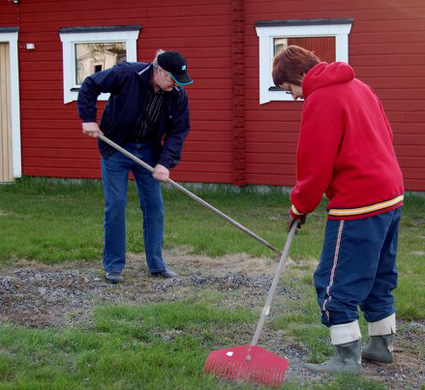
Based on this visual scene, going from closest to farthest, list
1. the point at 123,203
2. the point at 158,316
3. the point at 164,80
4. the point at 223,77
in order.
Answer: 1. the point at 158,316
2. the point at 164,80
3. the point at 123,203
4. the point at 223,77

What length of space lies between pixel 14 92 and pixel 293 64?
10405mm

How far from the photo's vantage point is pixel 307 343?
16.7 feet

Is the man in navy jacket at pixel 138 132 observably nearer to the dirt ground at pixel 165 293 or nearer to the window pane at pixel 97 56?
the dirt ground at pixel 165 293

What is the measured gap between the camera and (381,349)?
15.7 ft

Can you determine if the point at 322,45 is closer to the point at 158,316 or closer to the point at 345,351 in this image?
the point at 158,316

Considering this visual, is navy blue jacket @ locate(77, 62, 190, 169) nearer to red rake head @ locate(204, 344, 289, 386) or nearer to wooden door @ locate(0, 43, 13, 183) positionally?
red rake head @ locate(204, 344, 289, 386)

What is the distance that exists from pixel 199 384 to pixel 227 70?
907cm

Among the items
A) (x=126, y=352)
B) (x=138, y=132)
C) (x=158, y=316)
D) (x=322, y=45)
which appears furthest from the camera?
(x=322, y=45)

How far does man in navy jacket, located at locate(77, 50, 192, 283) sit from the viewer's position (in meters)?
6.40

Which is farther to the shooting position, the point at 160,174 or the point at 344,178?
the point at 160,174

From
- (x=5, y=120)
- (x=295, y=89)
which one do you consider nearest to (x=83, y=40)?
(x=5, y=120)

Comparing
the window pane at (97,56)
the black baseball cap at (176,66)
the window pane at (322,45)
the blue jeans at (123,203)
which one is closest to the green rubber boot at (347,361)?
the black baseball cap at (176,66)

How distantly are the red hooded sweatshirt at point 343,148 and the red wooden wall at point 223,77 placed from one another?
798cm

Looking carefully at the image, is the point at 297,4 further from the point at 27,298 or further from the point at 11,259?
the point at 27,298
